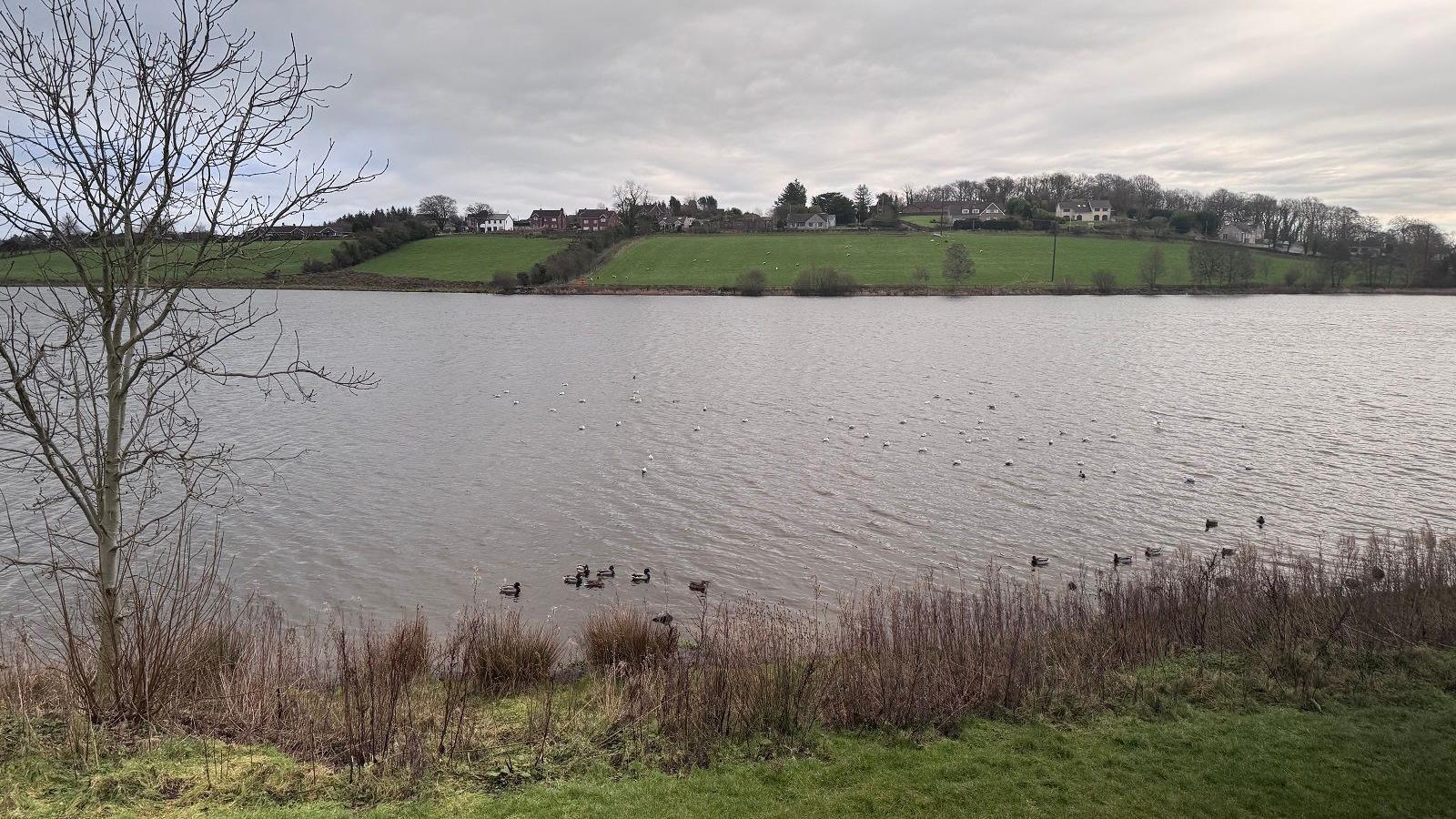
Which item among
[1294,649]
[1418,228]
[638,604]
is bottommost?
[638,604]

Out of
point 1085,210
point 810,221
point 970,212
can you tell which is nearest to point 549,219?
point 810,221

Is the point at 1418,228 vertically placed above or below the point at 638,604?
above

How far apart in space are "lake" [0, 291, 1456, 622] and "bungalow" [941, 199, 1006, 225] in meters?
97.4

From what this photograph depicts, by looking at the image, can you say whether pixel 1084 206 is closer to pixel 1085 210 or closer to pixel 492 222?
pixel 1085 210

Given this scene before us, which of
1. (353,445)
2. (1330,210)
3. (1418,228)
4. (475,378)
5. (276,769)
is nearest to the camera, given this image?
(276,769)

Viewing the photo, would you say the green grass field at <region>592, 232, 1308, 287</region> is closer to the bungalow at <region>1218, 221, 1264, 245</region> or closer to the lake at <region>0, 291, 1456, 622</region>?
the bungalow at <region>1218, 221, 1264, 245</region>

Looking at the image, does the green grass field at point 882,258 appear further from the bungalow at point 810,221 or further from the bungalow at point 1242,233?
the bungalow at point 810,221

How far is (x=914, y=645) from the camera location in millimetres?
9320

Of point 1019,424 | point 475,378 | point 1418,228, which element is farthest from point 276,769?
point 1418,228

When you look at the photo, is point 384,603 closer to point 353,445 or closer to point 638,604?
point 638,604

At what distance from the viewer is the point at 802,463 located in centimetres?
2267

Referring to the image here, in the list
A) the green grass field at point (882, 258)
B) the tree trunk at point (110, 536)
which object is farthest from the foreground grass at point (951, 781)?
the green grass field at point (882, 258)

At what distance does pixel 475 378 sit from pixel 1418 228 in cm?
12658

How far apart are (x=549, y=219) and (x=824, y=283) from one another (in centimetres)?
9718
